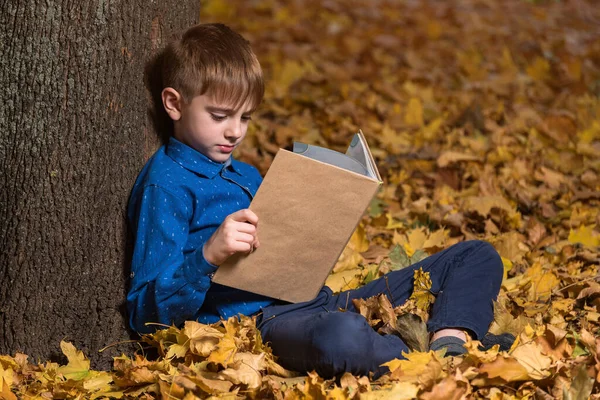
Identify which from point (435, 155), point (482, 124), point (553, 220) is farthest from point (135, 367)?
point (482, 124)

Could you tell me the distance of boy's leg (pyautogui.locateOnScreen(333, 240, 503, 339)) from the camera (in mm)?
2455

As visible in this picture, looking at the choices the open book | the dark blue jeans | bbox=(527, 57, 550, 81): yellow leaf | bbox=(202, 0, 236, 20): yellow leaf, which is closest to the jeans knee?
the dark blue jeans

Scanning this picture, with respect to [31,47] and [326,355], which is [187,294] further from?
[31,47]

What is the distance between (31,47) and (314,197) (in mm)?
908

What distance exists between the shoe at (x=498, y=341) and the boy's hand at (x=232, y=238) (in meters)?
0.79

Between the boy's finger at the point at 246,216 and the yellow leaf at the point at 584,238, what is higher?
the yellow leaf at the point at 584,238

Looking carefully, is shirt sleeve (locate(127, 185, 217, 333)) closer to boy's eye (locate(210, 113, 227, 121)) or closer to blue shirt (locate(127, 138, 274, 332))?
blue shirt (locate(127, 138, 274, 332))

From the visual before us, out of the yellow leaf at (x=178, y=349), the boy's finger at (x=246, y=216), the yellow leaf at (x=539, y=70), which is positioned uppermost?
the yellow leaf at (x=539, y=70)

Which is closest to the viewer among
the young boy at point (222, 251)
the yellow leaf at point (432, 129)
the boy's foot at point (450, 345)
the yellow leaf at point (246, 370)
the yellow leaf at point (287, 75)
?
the yellow leaf at point (246, 370)

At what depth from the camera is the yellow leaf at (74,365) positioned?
2352mm

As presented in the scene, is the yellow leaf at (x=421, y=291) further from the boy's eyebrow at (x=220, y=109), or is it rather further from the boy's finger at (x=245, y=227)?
the boy's eyebrow at (x=220, y=109)

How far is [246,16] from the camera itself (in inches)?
310

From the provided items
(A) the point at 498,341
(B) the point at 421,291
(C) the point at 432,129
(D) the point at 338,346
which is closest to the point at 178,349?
(D) the point at 338,346

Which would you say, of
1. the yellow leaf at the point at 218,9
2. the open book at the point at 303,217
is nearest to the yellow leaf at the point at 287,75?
the yellow leaf at the point at 218,9
